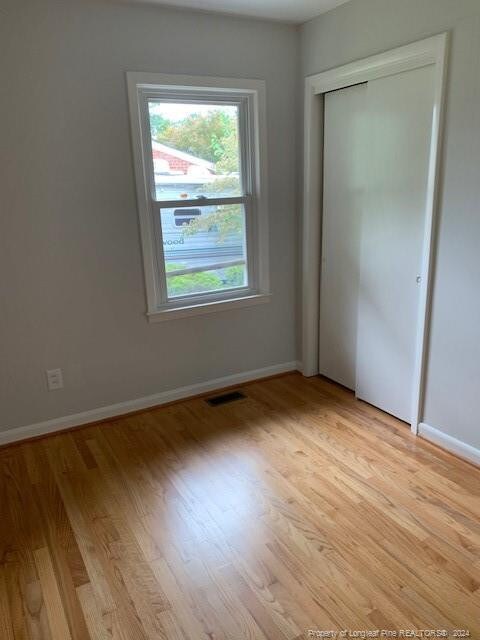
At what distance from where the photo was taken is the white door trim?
2.21 metres

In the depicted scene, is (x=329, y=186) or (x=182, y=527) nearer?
(x=182, y=527)

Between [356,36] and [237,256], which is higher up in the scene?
[356,36]

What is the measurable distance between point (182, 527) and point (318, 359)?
1869mm

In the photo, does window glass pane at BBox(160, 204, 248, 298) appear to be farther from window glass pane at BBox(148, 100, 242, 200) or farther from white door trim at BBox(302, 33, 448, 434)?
white door trim at BBox(302, 33, 448, 434)

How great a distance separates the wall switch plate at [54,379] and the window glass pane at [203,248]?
33.6 inches

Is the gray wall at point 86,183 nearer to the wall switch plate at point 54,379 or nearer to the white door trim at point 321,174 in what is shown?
the wall switch plate at point 54,379

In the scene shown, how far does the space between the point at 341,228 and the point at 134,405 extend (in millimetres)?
1843

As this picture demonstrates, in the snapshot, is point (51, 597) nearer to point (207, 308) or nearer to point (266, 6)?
point (207, 308)

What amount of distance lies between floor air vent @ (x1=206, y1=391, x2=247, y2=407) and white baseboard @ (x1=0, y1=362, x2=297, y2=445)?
0.10 metres

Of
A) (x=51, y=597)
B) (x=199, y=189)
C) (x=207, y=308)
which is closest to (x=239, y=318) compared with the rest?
(x=207, y=308)

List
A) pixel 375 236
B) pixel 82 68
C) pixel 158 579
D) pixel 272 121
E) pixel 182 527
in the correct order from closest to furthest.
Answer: pixel 158 579, pixel 182 527, pixel 82 68, pixel 375 236, pixel 272 121

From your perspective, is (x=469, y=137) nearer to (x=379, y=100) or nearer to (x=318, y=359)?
(x=379, y=100)

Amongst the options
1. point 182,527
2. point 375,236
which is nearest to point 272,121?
point 375,236

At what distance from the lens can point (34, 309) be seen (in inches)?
102
